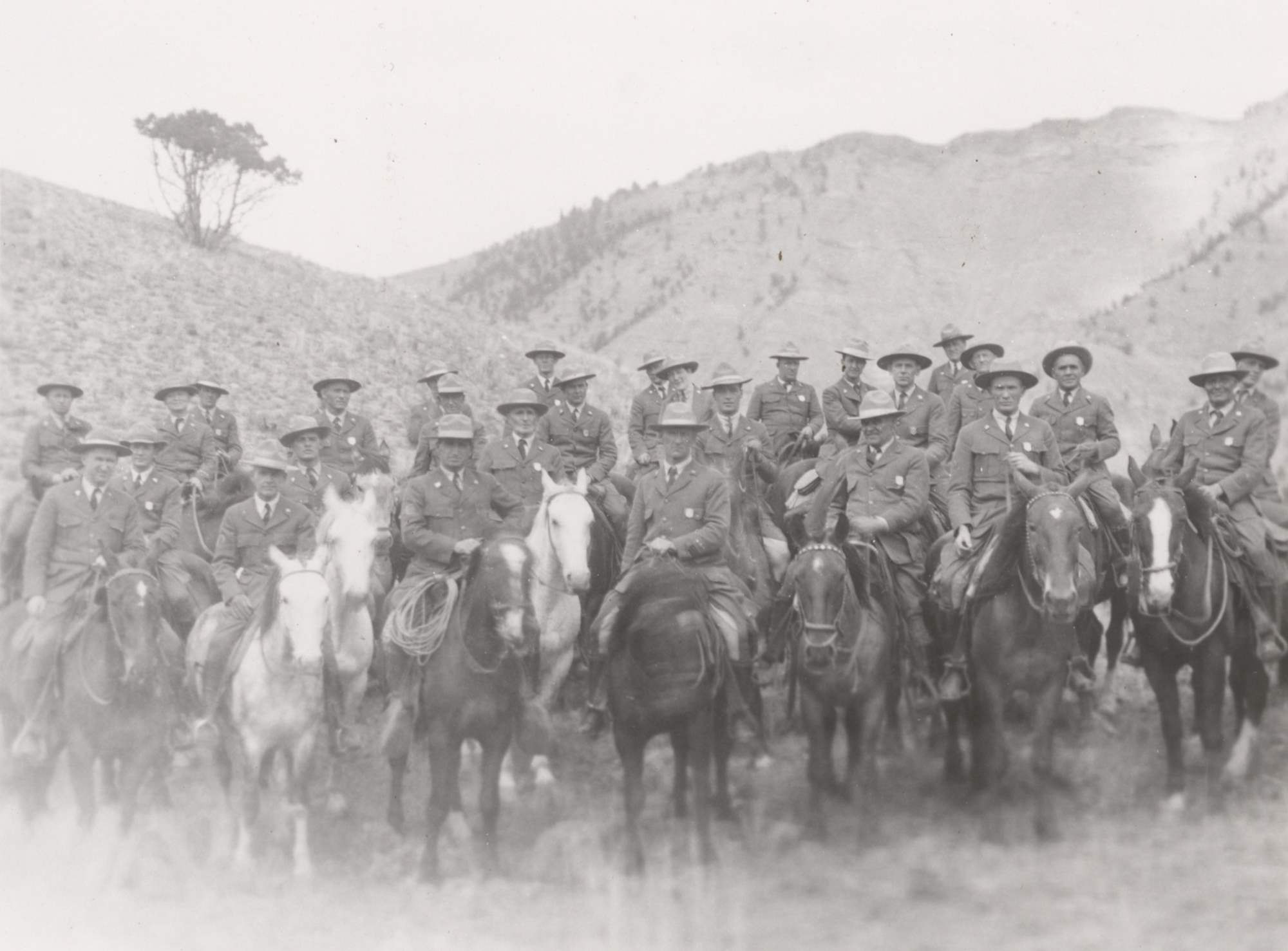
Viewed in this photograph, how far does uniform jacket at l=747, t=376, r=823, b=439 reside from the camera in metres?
11.2

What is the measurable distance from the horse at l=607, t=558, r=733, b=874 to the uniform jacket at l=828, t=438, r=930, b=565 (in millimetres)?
1829

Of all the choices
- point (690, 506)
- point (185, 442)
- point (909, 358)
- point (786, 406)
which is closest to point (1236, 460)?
point (909, 358)

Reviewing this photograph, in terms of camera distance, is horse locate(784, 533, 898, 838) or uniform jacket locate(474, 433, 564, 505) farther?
uniform jacket locate(474, 433, 564, 505)

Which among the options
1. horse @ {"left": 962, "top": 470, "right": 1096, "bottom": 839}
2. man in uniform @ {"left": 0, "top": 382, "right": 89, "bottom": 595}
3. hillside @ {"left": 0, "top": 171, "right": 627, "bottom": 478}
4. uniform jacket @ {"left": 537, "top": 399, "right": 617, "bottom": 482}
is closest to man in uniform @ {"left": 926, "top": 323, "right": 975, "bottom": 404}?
uniform jacket @ {"left": 537, "top": 399, "right": 617, "bottom": 482}

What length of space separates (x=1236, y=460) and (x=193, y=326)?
21.4m

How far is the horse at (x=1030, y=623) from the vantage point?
6367 millimetres

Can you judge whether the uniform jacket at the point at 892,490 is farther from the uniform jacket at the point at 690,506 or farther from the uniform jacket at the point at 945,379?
the uniform jacket at the point at 945,379

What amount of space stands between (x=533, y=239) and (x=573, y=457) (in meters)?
63.1

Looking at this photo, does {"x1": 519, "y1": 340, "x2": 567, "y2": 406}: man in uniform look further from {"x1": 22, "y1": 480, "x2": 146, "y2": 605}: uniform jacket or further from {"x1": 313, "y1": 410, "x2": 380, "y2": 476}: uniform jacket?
{"x1": 22, "y1": 480, "x2": 146, "y2": 605}: uniform jacket

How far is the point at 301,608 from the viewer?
21.9ft

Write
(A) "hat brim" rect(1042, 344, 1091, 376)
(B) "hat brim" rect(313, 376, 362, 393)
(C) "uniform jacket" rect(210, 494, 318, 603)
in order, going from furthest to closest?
(B) "hat brim" rect(313, 376, 362, 393), (A) "hat brim" rect(1042, 344, 1091, 376), (C) "uniform jacket" rect(210, 494, 318, 603)

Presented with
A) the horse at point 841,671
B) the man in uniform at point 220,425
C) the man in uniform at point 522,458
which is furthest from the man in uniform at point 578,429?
the horse at point 841,671

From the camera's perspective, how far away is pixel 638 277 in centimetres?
5869


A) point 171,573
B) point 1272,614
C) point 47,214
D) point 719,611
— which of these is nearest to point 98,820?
point 171,573
